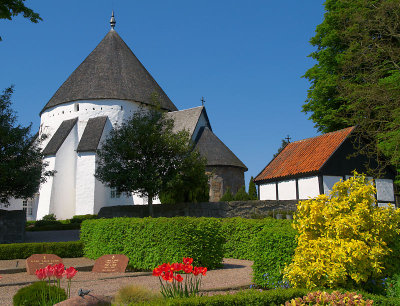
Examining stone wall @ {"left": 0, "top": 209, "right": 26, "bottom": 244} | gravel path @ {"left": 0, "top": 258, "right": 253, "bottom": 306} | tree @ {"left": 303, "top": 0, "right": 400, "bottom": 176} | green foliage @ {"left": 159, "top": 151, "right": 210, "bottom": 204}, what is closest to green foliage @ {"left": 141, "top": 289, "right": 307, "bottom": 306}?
gravel path @ {"left": 0, "top": 258, "right": 253, "bottom": 306}

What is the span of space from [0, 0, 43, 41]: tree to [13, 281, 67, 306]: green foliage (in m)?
8.39

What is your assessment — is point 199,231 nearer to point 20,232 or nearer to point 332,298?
point 332,298

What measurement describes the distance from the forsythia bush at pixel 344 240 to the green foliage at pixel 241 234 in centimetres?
559

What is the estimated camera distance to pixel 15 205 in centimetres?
3550

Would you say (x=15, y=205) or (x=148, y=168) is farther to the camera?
(x=15, y=205)

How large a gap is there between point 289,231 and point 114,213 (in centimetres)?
1785

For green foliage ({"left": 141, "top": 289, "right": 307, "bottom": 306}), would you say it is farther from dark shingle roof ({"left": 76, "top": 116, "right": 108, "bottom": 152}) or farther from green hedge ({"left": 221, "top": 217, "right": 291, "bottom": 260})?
dark shingle roof ({"left": 76, "top": 116, "right": 108, "bottom": 152})

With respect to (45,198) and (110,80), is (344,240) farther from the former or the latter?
(110,80)

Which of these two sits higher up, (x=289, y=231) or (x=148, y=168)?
(x=148, y=168)

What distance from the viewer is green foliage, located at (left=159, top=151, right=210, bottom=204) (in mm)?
21438

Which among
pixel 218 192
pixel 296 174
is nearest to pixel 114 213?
pixel 218 192

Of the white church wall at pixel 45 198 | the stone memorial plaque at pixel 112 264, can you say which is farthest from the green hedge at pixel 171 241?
the white church wall at pixel 45 198

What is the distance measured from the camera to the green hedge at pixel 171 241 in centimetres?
1046

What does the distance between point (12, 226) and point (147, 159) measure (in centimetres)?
735
